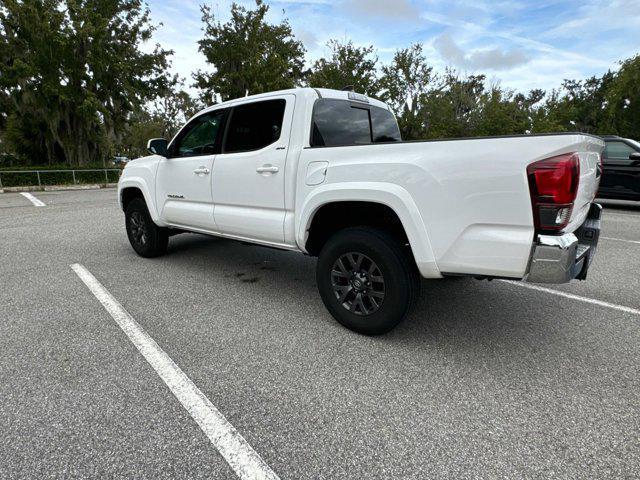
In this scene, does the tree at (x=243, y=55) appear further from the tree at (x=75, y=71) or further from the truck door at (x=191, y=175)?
the truck door at (x=191, y=175)

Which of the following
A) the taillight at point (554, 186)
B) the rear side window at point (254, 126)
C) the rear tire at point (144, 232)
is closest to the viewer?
the taillight at point (554, 186)

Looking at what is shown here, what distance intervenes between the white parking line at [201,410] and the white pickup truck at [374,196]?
4.04 feet

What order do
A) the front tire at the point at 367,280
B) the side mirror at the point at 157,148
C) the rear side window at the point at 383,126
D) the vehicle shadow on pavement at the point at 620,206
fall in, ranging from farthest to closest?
1. the vehicle shadow on pavement at the point at 620,206
2. the side mirror at the point at 157,148
3. the rear side window at the point at 383,126
4. the front tire at the point at 367,280

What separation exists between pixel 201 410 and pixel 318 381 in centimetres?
71

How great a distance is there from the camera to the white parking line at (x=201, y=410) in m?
1.69

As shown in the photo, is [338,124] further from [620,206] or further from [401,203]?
[620,206]

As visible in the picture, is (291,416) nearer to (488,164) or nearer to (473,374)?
(473,374)

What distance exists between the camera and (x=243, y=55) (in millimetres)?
26125

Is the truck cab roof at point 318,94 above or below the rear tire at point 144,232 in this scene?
above

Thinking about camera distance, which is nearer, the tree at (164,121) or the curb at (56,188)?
the curb at (56,188)

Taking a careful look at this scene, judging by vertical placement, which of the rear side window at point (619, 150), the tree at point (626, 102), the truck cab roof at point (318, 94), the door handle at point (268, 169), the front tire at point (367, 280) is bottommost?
the front tire at point (367, 280)

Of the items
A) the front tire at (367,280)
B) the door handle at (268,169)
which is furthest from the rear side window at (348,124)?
the front tire at (367,280)

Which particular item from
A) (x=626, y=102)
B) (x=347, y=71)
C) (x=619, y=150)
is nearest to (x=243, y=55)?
(x=347, y=71)

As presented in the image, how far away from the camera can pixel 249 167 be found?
11.3 feet
